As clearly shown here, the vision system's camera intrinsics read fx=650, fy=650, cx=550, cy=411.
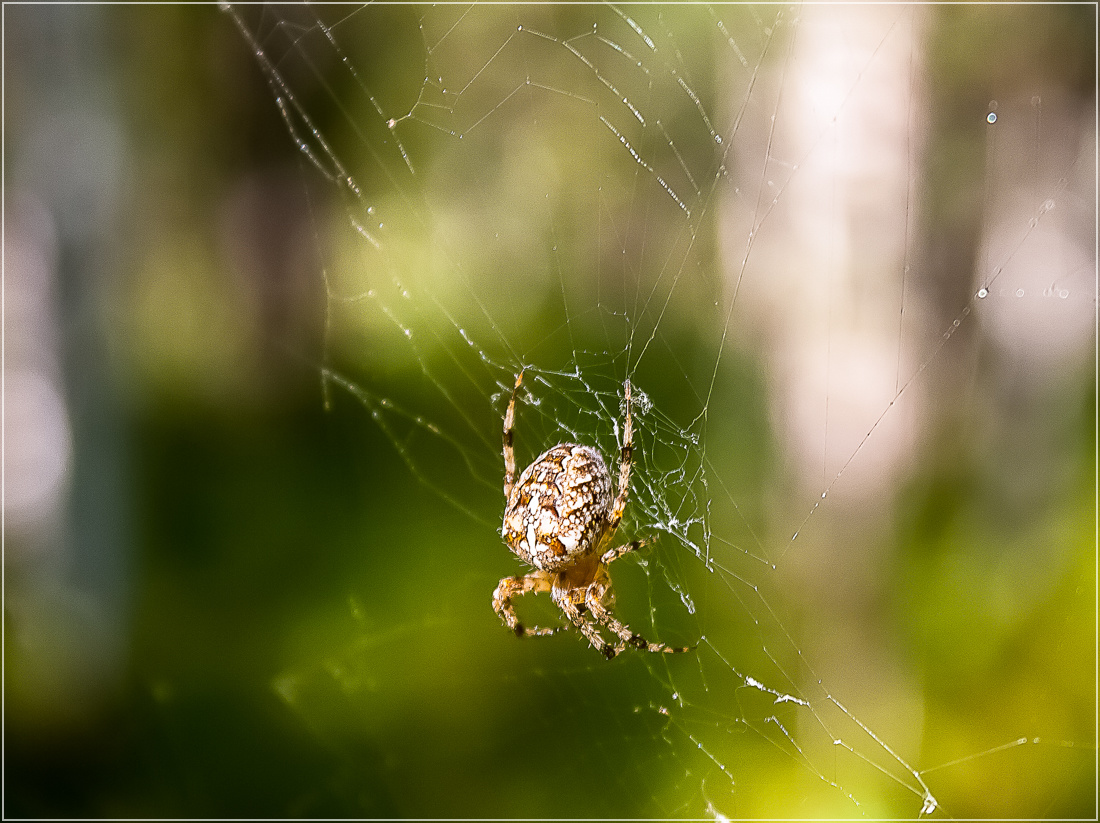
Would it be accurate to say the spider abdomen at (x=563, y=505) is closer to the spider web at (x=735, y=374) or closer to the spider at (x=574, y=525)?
the spider at (x=574, y=525)

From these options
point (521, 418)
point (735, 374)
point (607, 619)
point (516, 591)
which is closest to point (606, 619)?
point (607, 619)

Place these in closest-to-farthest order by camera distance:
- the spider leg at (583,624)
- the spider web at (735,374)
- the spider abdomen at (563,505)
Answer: the spider abdomen at (563,505), the spider leg at (583,624), the spider web at (735,374)

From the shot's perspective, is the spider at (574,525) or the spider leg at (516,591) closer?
the spider at (574,525)

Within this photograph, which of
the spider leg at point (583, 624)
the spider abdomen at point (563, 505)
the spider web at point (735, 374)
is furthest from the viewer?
the spider web at point (735, 374)

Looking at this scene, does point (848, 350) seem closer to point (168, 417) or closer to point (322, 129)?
point (322, 129)

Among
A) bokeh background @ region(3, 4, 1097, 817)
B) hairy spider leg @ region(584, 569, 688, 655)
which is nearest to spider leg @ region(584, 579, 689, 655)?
hairy spider leg @ region(584, 569, 688, 655)

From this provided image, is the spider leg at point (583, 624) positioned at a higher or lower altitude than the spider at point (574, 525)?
lower

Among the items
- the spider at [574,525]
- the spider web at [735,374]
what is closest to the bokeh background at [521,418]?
the spider web at [735,374]

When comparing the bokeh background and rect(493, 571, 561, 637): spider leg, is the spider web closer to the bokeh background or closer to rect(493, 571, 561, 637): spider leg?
the bokeh background
